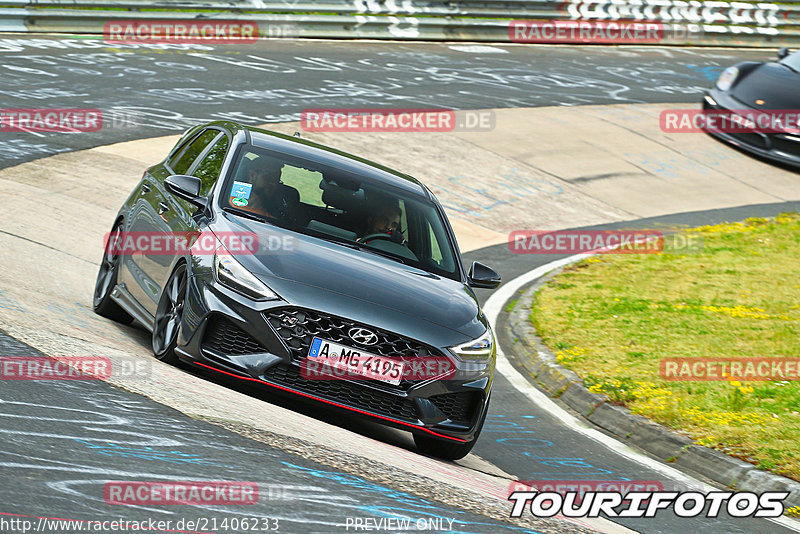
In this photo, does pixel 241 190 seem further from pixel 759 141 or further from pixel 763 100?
pixel 759 141

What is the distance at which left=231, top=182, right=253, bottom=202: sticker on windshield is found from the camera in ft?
24.3

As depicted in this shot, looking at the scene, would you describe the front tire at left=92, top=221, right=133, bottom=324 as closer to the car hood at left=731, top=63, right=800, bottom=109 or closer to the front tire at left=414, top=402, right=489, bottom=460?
the front tire at left=414, top=402, right=489, bottom=460

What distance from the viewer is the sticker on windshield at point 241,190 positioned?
7406 mm

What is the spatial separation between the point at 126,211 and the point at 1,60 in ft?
34.0

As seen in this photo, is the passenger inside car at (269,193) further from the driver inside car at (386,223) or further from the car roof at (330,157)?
the driver inside car at (386,223)

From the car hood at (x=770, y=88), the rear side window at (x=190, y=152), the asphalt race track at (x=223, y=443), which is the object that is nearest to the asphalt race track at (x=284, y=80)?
the asphalt race track at (x=223, y=443)

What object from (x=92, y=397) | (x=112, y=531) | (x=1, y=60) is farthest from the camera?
(x=1, y=60)

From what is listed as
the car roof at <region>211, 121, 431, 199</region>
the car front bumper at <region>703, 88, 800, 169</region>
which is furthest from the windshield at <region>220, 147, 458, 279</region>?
the car front bumper at <region>703, 88, 800, 169</region>

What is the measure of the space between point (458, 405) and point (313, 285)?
1.12 meters

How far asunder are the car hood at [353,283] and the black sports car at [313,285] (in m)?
0.01

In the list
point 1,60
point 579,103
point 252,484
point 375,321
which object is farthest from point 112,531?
point 579,103

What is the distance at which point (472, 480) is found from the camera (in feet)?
20.1

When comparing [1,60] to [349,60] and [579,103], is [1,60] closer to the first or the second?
[349,60]

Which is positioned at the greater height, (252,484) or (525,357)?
(252,484)
